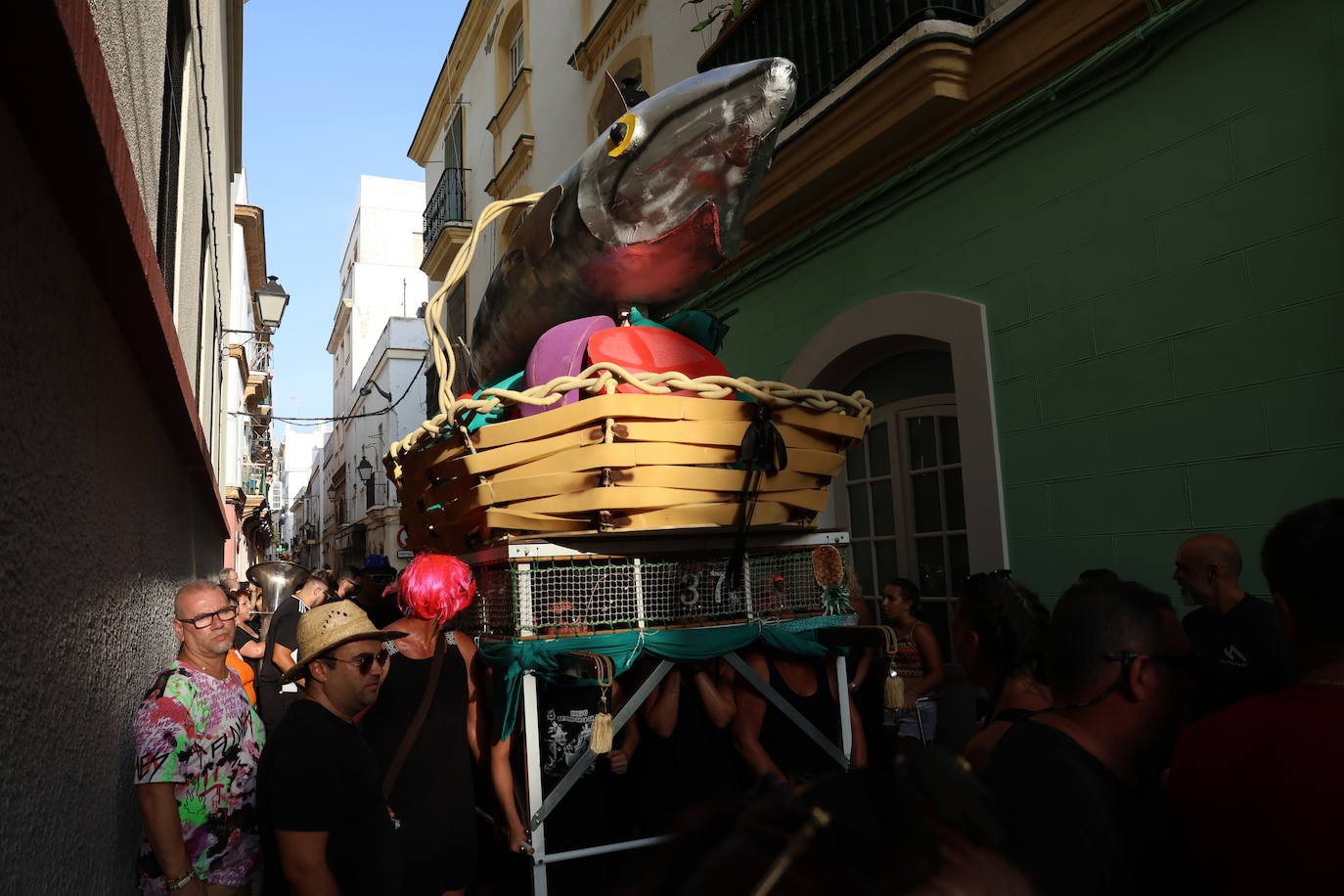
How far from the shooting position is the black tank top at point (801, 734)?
3.16 m

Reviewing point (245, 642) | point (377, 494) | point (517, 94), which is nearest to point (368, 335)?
point (377, 494)

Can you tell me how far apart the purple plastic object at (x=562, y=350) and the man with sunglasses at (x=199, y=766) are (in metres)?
1.26

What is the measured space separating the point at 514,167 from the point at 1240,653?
36.8ft

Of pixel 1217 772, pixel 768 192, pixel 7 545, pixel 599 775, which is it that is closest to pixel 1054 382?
pixel 768 192

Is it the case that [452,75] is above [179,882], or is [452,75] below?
above

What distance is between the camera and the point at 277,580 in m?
7.38

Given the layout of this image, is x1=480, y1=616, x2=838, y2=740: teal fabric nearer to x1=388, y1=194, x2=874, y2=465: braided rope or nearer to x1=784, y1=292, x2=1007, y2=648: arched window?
x1=388, y1=194, x2=874, y2=465: braided rope

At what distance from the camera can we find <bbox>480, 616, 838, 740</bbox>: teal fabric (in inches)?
108

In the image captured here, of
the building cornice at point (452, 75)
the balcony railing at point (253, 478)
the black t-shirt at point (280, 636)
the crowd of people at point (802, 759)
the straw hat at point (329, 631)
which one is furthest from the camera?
the balcony railing at point (253, 478)

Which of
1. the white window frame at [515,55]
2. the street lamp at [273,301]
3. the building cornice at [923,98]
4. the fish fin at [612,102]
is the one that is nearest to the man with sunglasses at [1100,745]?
the fish fin at [612,102]

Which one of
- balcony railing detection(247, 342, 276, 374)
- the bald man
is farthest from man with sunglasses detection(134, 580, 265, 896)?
balcony railing detection(247, 342, 276, 374)

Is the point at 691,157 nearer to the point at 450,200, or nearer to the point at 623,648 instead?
the point at 623,648

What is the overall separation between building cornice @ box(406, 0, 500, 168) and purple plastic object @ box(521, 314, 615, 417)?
13.1 metres

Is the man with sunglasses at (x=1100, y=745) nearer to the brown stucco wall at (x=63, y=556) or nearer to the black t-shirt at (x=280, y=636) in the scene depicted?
the brown stucco wall at (x=63, y=556)
